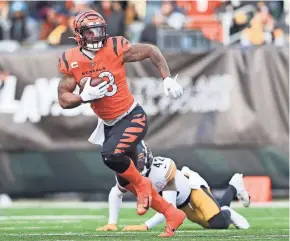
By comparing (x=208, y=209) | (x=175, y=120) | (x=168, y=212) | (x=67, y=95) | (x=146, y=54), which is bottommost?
(x=175, y=120)

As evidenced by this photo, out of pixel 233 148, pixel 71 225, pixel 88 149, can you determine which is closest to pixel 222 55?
pixel 233 148

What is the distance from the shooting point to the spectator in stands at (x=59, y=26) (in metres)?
13.4

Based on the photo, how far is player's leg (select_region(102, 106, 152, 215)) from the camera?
22.6 feet

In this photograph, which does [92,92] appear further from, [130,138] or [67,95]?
[130,138]

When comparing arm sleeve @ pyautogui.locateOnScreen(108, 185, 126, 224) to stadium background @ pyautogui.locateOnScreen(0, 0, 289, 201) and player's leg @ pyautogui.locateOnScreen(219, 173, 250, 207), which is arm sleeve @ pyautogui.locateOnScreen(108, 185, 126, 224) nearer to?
player's leg @ pyautogui.locateOnScreen(219, 173, 250, 207)

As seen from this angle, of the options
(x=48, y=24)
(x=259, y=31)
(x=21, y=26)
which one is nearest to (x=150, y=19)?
(x=48, y=24)

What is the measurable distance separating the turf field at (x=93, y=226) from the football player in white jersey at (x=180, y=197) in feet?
0.35

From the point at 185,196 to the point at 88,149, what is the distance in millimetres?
4777

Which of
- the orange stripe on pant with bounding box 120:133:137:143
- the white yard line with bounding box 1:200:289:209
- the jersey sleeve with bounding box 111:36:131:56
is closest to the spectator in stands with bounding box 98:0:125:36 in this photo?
the white yard line with bounding box 1:200:289:209

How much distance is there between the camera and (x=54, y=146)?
12.5 metres

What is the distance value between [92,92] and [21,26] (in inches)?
299

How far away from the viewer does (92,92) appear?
22.6ft

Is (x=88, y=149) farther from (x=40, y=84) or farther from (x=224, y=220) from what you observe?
(x=224, y=220)

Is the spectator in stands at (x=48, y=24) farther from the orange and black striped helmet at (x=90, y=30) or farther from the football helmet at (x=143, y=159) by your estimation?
the orange and black striped helmet at (x=90, y=30)
